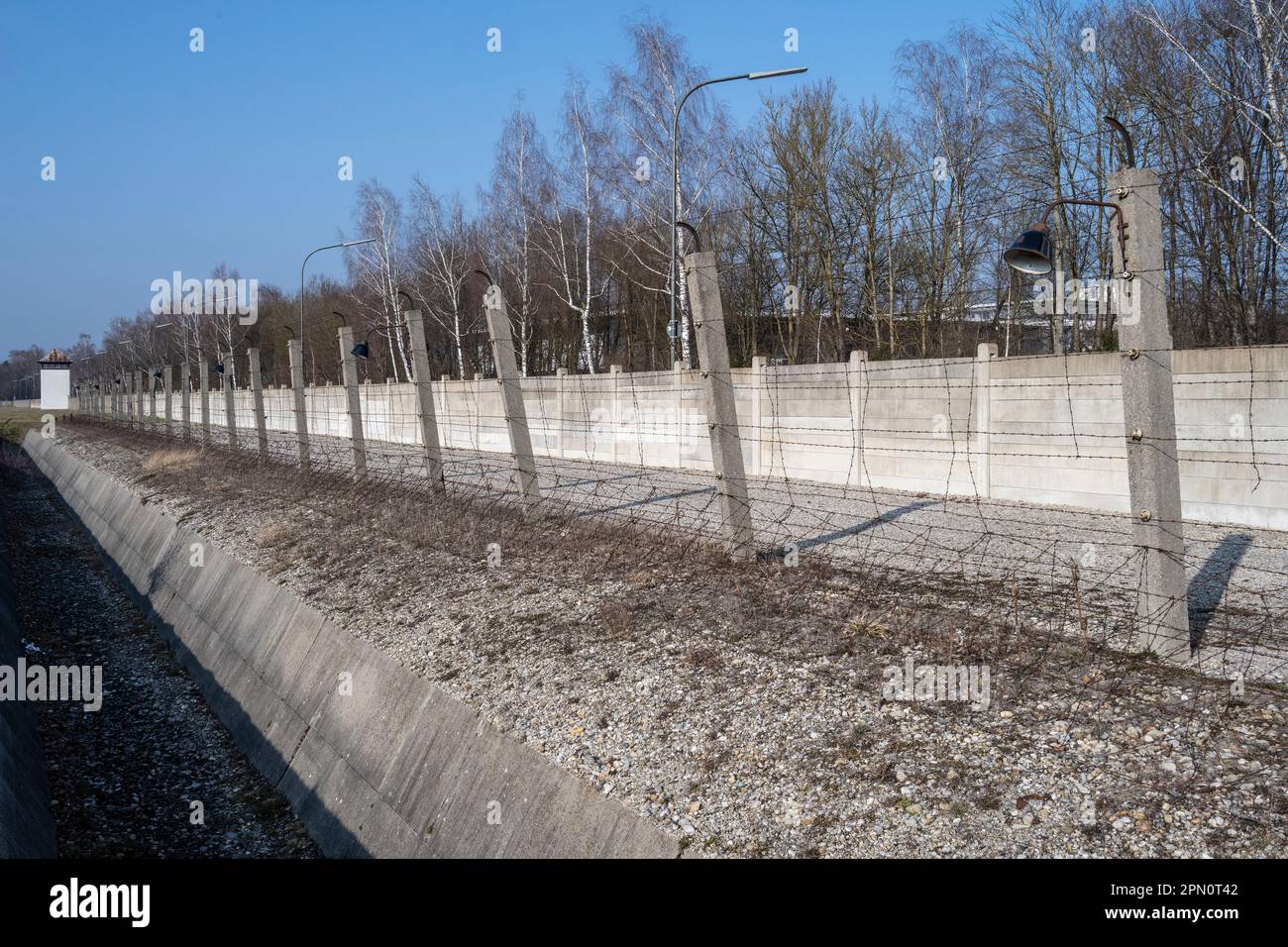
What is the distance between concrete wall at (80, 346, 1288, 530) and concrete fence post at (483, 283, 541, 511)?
6.40 metres

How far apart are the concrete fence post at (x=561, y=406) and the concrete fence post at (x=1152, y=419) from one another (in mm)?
21054

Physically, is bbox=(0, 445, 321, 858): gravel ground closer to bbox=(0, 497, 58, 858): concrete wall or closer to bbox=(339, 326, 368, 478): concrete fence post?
bbox=(0, 497, 58, 858): concrete wall

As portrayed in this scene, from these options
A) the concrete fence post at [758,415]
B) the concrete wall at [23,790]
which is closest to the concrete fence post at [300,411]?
the concrete fence post at [758,415]

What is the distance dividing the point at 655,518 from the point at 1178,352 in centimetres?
670

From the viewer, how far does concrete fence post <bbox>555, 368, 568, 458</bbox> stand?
26.8 metres

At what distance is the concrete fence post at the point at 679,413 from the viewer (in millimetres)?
22438

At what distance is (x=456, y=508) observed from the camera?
14086 mm

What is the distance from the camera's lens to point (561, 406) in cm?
2706

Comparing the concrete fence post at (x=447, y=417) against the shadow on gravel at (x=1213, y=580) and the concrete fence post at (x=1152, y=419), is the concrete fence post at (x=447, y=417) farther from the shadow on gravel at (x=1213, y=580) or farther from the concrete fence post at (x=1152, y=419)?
the concrete fence post at (x=1152, y=419)

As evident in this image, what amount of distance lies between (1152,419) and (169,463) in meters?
26.7

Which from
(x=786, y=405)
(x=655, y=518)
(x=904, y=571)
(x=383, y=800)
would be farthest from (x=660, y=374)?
(x=383, y=800)
